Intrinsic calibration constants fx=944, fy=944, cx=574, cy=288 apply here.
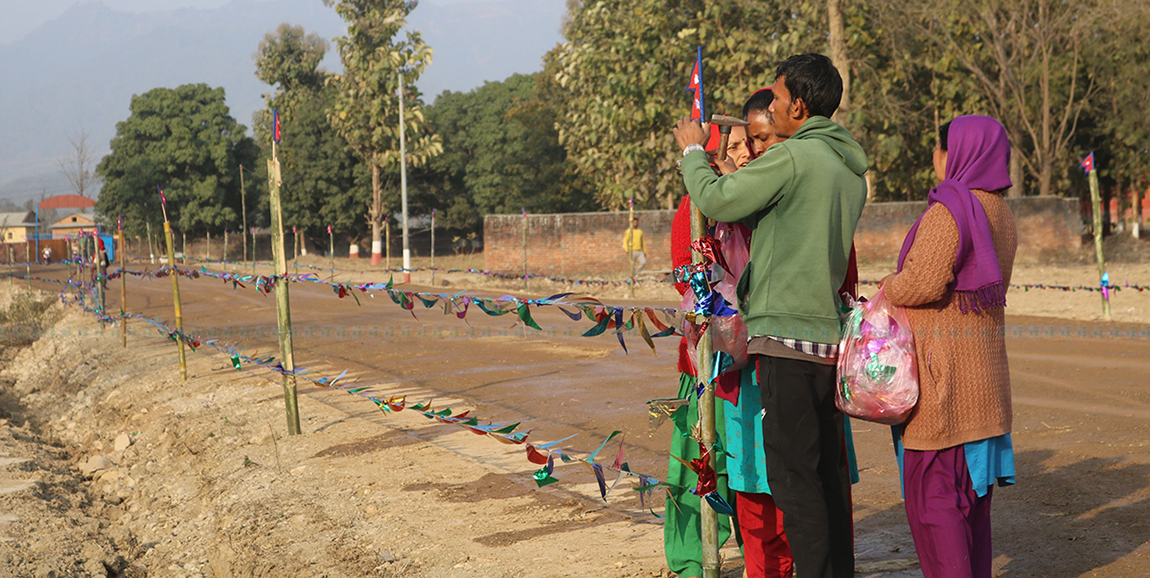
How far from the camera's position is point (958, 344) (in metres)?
2.83

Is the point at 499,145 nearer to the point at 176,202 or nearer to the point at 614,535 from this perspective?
the point at 176,202

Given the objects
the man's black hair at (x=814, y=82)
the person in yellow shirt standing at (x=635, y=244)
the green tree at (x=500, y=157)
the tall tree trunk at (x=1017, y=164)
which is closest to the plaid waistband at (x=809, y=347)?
the man's black hair at (x=814, y=82)

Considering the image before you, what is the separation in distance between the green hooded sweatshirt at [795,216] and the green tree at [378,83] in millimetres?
31306

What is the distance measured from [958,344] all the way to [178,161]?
49.5 m

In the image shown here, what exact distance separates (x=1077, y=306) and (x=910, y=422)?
14.4 metres

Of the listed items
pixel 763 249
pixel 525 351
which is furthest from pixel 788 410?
pixel 525 351

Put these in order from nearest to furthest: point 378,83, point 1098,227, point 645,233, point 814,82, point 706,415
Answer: point 814,82
point 706,415
point 1098,227
point 645,233
point 378,83

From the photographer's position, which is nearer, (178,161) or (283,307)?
(283,307)

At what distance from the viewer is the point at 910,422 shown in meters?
2.87

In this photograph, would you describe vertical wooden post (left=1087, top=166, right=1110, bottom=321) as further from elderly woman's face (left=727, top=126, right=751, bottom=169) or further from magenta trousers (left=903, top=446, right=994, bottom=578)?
magenta trousers (left=903, top=446, right=994, bottom=578)

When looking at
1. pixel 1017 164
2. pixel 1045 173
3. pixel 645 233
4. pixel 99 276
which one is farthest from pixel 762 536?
pixel 1045 173

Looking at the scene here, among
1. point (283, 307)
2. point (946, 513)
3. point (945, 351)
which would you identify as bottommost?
point (946, 513)

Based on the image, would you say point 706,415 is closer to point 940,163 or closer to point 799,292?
point 799,292

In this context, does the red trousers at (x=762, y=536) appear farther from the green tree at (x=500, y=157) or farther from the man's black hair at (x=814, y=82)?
the green tree at (x=500, y=157)
